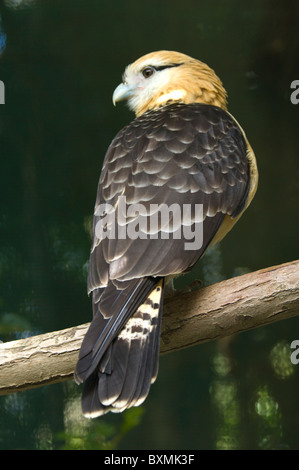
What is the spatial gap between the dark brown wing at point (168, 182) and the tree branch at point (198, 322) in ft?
0.64

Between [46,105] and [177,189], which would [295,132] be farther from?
[177,189]

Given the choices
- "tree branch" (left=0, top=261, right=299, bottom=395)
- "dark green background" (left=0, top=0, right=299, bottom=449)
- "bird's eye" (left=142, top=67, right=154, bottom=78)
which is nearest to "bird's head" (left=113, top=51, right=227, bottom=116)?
"bird's eye" (left=142, top=67, right=154, bottom=78)

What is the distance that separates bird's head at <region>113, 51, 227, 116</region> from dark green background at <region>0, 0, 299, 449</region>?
846mm

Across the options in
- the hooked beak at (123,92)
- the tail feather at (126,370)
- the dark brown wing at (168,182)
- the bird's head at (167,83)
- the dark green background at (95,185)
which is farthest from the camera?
the dark green background at (95,185)

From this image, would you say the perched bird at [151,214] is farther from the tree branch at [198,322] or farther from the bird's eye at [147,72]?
the tree branch at [198,322]

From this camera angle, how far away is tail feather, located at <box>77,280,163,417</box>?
5.30 ft

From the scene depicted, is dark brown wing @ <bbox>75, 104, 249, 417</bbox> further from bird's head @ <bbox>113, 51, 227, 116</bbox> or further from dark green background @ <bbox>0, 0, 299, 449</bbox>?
dark green background @ <bbox>0, 0, 299, 449</bbox>

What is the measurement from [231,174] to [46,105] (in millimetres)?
1738

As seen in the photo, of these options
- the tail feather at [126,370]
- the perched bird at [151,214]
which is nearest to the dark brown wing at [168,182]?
the perched bird at [151,214]

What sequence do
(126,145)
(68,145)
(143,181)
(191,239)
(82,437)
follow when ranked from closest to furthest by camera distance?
(191,239)
(143,181)
(126,145)
(82,437)
(68,145)

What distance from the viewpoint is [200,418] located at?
11.0 ft

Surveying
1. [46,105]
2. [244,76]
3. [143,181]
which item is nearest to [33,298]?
[46,105]

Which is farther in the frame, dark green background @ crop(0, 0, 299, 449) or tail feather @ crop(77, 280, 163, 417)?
dark green background @ crop(0, 0, 299, 449)

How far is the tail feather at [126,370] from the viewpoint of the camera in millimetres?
1616
